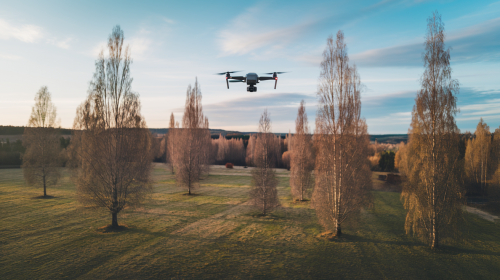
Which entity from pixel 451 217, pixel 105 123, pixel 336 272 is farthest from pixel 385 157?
pixel 105 123

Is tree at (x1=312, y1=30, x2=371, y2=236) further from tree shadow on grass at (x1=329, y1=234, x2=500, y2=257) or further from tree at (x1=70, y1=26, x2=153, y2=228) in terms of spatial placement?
tree at (x1=70, y1=26, x2=153, y2=228)

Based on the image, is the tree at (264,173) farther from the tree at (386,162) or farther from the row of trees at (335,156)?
A: the tree at (386,162)

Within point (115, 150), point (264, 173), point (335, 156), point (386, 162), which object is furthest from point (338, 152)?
point (386, 162)

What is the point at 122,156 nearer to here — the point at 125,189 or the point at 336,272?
the point at 125,189

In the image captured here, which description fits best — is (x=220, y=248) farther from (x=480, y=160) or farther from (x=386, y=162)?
(x=386, y=162)

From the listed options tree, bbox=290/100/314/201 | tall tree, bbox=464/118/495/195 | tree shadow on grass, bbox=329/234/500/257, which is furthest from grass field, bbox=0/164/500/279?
tall tree, bbox=464/118/495/195
